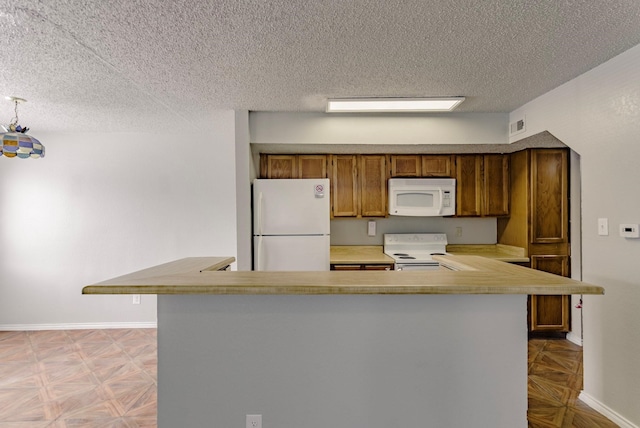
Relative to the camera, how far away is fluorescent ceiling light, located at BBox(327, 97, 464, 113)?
116 inches

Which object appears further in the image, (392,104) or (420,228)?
(420,228)

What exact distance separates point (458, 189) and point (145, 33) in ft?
10.8

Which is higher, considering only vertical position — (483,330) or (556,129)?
(556,129)

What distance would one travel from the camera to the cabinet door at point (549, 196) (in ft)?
12.0

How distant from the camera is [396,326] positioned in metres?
1.72

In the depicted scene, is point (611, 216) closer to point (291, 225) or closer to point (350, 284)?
point (350, 284)

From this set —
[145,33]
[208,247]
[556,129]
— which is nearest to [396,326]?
[145,33]

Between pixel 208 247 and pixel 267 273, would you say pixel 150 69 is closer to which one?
pixel 267 273

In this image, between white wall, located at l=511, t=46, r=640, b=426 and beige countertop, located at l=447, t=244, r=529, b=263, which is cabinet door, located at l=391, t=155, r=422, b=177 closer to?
beige countertop, located at l=447, t=244, r=529, b=263

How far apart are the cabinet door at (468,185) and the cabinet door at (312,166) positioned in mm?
1485

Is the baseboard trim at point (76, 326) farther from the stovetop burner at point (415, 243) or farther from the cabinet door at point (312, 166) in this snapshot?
the stovetop burner at point (415, 243)

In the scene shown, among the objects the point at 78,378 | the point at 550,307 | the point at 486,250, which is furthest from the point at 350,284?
the point at 486,250

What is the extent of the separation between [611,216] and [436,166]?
1.85 m

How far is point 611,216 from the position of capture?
2277mm
